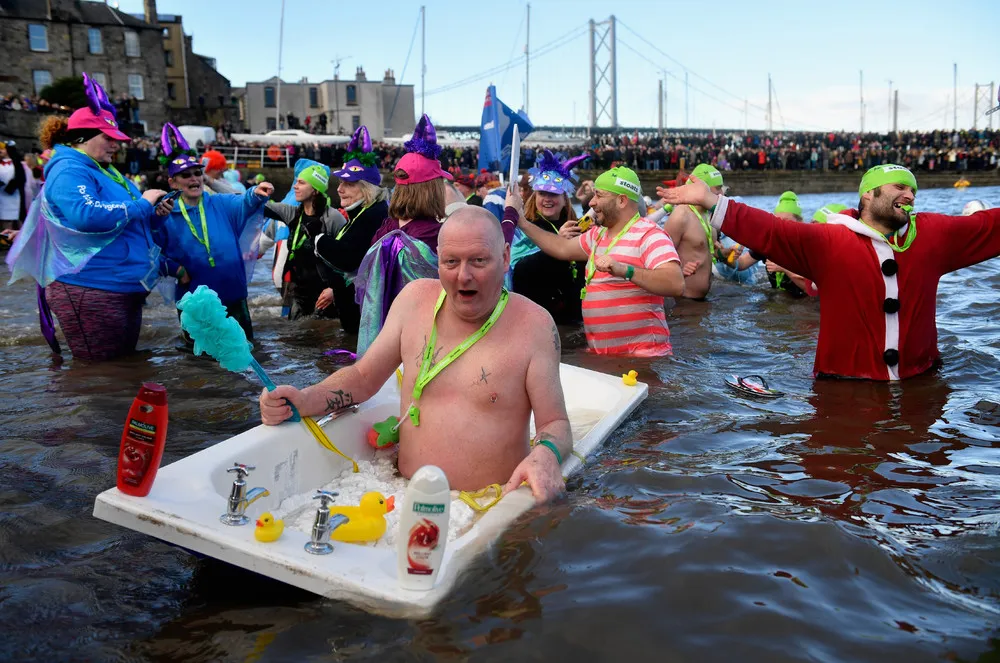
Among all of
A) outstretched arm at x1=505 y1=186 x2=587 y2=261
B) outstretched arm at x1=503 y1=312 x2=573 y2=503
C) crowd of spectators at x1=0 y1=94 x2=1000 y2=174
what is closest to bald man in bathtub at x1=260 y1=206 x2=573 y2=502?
outstretched arm at x1=503 y1=312 x2=573 y2=503

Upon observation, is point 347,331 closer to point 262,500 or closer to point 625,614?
point 262,500

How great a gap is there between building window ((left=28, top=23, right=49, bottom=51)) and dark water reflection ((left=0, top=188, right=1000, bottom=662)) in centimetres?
5060

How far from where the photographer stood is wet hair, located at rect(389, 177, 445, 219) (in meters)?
5.18

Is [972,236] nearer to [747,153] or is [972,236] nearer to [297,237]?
[297,237]

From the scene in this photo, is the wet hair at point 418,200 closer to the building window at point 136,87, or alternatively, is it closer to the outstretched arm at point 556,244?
the outstretched arm at point 556,244

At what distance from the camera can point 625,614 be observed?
9.57 ft

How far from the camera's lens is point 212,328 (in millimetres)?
3383

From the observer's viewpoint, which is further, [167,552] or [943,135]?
[943,135]

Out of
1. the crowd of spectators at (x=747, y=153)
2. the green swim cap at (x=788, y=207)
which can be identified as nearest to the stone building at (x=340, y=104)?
the crowd of spectators at (x=747, y=153)

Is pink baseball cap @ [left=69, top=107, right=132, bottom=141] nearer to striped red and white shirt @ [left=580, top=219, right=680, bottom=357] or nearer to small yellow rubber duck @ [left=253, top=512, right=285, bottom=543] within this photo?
striped red and white shirt @ [left=580, top=219, right=680, bottom=357]

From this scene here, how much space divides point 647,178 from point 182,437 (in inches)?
1392

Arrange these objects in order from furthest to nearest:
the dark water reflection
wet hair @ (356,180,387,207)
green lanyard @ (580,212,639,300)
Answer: wet hair @ (356,180,387,207)
green lanyard @ (580,212,639,300)
the dark water reflection

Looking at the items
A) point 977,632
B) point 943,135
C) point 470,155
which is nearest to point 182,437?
point 977,632

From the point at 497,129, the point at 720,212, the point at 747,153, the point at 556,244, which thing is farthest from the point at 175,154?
the point at 747,153
